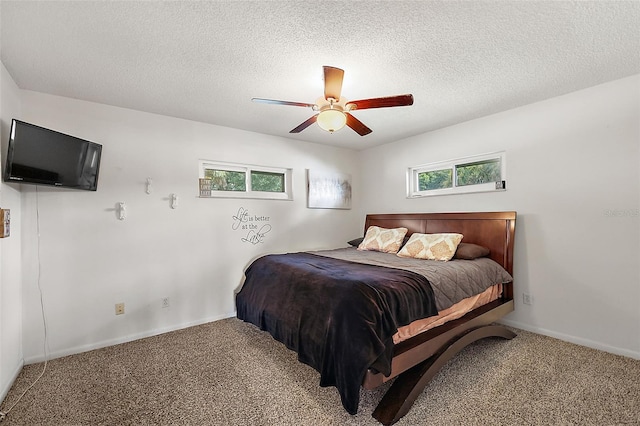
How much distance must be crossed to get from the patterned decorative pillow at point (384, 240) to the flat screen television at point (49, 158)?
3089mm

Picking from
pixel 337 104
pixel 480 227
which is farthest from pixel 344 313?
pixel 480 227

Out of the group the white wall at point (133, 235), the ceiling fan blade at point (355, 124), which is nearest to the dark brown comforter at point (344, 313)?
the white wall at point (133, 235)

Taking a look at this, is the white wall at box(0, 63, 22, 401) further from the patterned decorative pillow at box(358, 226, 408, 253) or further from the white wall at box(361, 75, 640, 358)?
the white wall at box(361, 75, 640, 358)

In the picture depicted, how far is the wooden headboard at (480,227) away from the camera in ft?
9.64

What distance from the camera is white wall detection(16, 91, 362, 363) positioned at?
2.49m

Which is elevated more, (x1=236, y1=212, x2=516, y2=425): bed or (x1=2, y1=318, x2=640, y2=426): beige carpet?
(x1=236, y1=212, x2=516, y2=425): bed

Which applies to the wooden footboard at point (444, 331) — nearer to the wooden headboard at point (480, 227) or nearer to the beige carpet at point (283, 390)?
the wooden headboard at point (480, 227)

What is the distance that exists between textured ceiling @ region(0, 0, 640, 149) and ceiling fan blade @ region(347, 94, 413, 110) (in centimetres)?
32

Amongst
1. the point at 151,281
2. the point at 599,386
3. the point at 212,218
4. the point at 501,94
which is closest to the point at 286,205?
the point at 212,218

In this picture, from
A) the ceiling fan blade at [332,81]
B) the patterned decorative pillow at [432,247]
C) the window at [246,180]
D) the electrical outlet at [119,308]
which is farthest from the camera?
the window at [246,180]

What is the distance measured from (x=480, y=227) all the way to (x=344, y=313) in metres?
2.24

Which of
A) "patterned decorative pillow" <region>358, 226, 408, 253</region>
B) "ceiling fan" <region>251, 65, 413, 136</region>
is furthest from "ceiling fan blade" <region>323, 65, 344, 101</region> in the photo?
"patterned decorative pillow" <region>358, 226, 408, 253</region>

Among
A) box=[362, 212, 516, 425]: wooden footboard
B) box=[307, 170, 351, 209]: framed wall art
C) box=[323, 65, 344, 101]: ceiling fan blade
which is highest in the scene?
box=[323, 65, 344, 101]: ceiling fan blade

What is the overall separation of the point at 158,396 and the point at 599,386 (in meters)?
3.07
